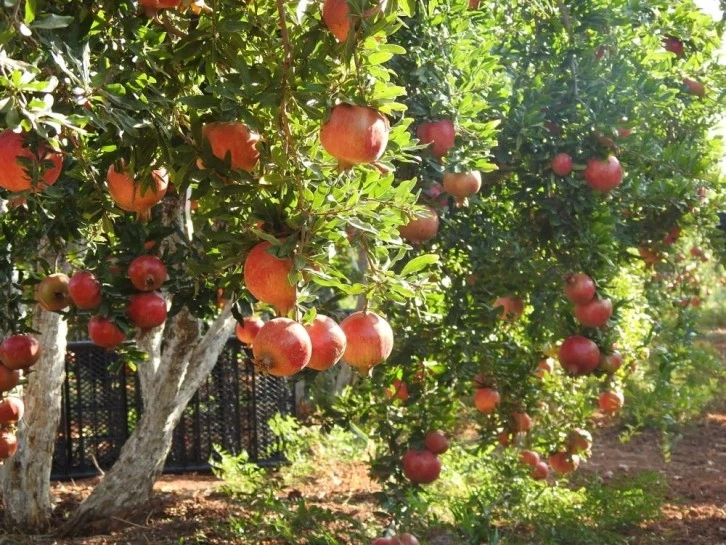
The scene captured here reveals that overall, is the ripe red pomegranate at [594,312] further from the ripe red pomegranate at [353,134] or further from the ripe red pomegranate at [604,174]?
the ripe red pomegranate at [353,134]

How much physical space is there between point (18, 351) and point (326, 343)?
160 centimetres

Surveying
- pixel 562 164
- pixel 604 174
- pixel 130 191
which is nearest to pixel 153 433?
pixel 562 164

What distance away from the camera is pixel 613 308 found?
3.81 meters

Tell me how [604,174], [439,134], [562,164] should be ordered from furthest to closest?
[562,164]
[604,174]
[439,134]

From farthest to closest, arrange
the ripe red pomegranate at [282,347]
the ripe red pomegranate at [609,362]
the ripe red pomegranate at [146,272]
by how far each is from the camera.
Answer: the ripe red pomegranate at [609,362]
the ripe red pomegranate at [146,272]
the ripe red pomegranate at [282,347]

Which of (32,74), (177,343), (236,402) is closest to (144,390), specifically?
(177,343)

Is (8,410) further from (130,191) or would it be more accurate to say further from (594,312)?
(594,312)

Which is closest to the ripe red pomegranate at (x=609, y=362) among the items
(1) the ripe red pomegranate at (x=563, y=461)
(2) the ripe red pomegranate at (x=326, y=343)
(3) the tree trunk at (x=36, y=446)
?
(1) the ripe red pomegranate at (x=563, y=461)

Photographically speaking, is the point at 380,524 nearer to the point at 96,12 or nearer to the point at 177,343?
the point at 177,343

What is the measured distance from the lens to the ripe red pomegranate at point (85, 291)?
277 centimetres

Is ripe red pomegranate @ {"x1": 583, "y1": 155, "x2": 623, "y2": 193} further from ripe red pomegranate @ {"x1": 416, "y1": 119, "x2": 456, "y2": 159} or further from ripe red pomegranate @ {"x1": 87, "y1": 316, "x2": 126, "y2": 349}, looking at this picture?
ripe red pomegranate @ {"x1": 87, "y1": 316, "x2": 126, "y2": 349}

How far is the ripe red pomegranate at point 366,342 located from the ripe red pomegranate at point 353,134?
1.04 ft

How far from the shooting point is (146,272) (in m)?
2.62

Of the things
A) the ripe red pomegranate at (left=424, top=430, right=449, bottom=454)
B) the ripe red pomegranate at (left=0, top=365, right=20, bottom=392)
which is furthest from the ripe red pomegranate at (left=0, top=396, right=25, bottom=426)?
the ripe red pomegranate at (left=424, top=430, right=449, bottom=454)
